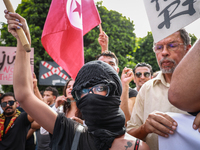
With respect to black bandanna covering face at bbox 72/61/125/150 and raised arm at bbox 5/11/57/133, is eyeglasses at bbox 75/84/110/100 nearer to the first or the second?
black bandanna covering face at bbox 72/61/125/150

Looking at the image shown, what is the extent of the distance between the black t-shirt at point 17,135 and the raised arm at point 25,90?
2797 mm

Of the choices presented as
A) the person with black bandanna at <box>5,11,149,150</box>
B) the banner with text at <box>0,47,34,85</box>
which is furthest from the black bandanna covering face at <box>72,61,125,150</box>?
the banner with text at <box>0,47,34,85</box>

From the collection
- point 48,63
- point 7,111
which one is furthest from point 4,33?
point 7,111

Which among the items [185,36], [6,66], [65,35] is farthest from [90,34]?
[185,36]

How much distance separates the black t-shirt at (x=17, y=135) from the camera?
13.2 ft

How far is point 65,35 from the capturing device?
3.13 m

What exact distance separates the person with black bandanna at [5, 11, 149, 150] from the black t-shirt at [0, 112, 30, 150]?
2829 mm

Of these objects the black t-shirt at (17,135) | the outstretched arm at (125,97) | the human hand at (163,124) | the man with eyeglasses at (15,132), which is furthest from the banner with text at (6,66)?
the human hand at (163,124)

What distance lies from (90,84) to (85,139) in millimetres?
459

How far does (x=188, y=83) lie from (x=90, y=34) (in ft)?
41.8

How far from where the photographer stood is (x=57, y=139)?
4.91ft

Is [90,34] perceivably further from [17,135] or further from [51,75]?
[17,135]

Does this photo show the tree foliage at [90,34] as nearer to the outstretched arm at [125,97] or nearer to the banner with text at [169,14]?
the outstretched arm at [125,97]

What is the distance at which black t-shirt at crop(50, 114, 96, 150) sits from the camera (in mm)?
1478
